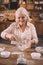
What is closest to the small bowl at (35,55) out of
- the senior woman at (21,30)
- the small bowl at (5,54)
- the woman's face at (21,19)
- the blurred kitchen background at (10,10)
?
the small bowl at (5,54)

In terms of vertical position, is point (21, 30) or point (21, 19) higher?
point (21, 19)

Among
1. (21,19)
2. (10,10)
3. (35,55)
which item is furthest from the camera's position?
(10,10)

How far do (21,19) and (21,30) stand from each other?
0.17 meters

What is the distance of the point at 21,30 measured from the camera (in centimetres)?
234

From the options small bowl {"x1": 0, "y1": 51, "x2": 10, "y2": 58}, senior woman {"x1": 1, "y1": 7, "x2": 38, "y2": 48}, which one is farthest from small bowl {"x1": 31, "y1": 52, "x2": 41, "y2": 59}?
senior woman {"x1": 1, "y1": 7, "x2": 38, "y2": 48}

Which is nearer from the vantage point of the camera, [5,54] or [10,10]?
[5,54]

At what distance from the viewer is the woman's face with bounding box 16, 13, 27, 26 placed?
7.39 feet

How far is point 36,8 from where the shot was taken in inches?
116

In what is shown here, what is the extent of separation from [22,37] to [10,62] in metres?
0.70

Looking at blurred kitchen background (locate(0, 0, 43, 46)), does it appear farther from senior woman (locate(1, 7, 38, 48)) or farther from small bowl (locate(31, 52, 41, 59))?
small bowl (locate(31, 52, 41, 59))

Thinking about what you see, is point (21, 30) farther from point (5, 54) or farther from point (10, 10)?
point (5, 54)

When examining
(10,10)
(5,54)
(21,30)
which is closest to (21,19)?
(21,30)

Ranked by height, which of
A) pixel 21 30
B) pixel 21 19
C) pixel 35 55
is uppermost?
pixel 21 19

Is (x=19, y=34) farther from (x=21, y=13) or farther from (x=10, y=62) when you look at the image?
(x=10, y=62)
